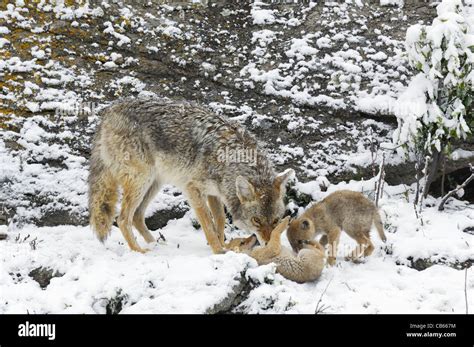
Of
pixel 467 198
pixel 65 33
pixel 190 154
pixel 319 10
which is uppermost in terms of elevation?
pixel 319 10

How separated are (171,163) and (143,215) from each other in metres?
1.05

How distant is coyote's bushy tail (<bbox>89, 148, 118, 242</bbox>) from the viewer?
7117 mm

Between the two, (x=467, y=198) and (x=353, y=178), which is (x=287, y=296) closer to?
(x=353, y=178)

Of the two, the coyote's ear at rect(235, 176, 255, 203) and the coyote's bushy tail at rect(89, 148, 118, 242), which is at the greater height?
the coyote's ear at rect(235, 176, 255, 203)

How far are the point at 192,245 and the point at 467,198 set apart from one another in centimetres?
459

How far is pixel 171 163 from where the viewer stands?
7.14 m

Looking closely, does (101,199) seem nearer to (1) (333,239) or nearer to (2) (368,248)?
(1) (333,239)

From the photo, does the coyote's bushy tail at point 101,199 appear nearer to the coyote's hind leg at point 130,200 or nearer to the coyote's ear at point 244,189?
the coyote's hind leg at point 130,200

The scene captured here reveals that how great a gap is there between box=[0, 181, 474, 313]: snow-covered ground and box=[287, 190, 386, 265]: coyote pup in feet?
0.75

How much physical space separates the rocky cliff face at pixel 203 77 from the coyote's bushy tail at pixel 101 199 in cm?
94

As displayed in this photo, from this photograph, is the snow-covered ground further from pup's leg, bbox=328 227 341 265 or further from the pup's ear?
the pup's ear

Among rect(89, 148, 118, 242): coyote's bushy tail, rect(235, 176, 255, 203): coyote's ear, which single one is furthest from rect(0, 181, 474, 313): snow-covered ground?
rect(235, 176, 255, 203): coyote's ear
